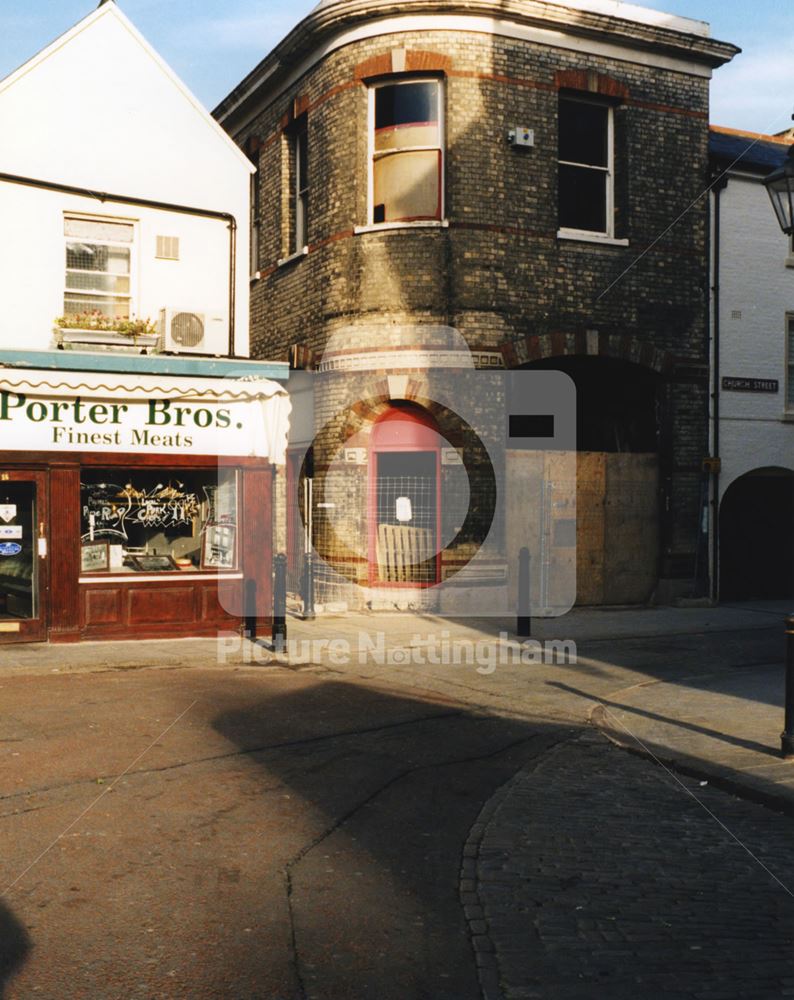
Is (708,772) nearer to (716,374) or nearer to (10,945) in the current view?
(10,945)

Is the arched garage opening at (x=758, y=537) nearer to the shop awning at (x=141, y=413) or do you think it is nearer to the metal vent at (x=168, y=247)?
the shop awning at (x=141, y=413)

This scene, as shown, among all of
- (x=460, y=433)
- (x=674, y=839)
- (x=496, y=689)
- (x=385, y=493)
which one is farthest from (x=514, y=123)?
(x=674, y=839)

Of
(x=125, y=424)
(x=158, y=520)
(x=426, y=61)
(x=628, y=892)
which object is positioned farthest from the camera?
(x=426, y=61)

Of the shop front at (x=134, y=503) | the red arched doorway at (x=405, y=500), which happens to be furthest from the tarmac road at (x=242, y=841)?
the red arched doorway at (x=405, y=500)

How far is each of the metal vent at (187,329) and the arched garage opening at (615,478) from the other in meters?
5.97

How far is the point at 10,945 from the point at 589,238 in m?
15.6

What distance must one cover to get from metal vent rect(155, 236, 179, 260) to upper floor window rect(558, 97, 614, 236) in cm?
650

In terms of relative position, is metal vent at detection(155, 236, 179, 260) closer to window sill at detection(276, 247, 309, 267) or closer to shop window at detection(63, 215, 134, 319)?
shop window at detection(63, 215, 134, 319)

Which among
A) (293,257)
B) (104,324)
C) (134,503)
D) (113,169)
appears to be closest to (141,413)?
(134,503)

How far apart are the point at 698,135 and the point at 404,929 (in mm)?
17150

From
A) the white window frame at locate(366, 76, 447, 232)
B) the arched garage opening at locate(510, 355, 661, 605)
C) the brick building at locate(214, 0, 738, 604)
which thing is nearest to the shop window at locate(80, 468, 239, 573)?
the brick building at locate(214, 0, 738, 604)

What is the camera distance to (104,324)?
14.3 m

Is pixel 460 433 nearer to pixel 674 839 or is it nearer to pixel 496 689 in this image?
pixel 496 689

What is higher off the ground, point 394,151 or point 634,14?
point 634,14
